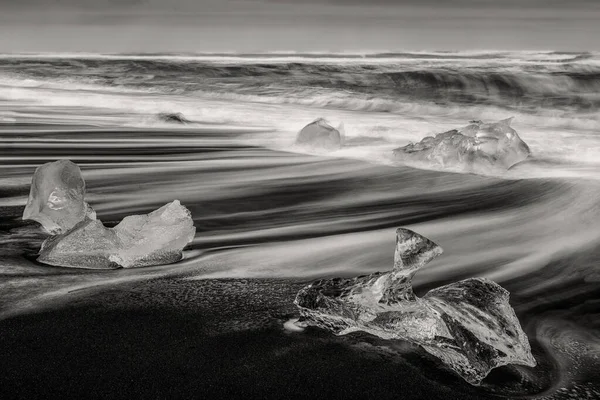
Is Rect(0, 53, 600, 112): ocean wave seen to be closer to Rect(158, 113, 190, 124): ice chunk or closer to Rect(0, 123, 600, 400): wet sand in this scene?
Rect(158, 113, 190, 124): ice chunk

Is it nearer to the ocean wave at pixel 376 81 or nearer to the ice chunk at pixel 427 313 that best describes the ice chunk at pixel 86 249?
the ice chunk at pixel 427 313

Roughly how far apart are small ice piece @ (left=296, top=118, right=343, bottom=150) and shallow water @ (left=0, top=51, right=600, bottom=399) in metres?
0.16

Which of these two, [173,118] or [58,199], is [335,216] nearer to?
[58,199]

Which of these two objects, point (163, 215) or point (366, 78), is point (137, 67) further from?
point (163, 215)

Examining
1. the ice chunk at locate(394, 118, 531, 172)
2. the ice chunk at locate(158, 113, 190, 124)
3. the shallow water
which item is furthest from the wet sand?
the ice chunk at locate(158, 113, 190, 124)

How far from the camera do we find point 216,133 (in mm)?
6809

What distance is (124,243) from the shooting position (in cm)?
238

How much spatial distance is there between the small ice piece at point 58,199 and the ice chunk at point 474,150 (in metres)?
2.64

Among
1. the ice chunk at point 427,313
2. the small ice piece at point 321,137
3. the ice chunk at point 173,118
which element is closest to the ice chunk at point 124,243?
the ice chunk at point 427,313

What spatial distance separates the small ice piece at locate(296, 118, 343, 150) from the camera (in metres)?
5.50

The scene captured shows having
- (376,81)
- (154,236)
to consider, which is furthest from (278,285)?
(376,81)

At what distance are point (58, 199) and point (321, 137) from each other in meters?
3.12

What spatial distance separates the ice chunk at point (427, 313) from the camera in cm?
162

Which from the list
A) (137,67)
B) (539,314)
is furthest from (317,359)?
(137,67)
